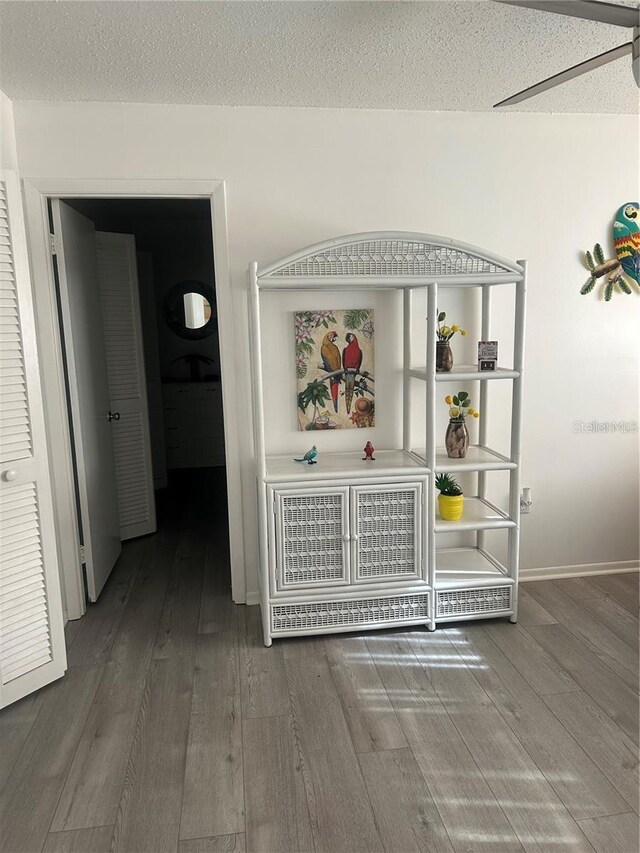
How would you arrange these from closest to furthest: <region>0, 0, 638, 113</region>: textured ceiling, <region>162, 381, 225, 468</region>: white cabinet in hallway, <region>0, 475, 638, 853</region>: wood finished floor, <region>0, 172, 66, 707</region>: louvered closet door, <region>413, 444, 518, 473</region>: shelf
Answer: <region>0, 475, 638, 853</region>: wood finished floor
<region>0, 0, 638, 113</region>: textured ceiling
<region>0, 172, 66, 707</region>: louvered closet door
<region>413, 444, 518, 473</region>: shelf
<region>162, 381, 225, 468</region>: white cabinet in hallway

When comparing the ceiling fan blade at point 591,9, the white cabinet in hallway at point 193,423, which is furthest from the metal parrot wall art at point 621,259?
the white cabinet in hallway at point 193,423

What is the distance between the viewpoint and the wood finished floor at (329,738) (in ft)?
5.91

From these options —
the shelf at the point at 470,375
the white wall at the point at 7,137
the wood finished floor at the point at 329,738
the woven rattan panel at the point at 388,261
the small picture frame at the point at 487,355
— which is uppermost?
the white wall at the point at 7,137

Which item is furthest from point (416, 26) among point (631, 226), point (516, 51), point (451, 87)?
point (631, 226)

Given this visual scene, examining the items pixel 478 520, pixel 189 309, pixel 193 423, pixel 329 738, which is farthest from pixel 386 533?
pixel 189 309

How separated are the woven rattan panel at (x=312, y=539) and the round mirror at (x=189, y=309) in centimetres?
379

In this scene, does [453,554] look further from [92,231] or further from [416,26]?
[92,231]

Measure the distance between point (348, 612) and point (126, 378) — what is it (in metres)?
2.20

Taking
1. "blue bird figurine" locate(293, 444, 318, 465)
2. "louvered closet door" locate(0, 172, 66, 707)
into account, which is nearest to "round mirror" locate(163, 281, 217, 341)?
"blue bird figurine" locate(293, 444, 318, 465)

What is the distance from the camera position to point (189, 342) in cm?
615

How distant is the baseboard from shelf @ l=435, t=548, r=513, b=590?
0.40 m

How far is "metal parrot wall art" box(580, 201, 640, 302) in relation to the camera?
10.5 feet

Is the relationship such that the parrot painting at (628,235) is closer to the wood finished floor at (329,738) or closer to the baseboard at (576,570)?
the baseboard at (576,570)
